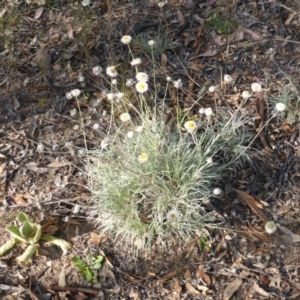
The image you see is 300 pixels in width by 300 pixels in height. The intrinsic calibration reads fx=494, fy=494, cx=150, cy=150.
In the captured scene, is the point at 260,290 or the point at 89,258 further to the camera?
the point at 89,258

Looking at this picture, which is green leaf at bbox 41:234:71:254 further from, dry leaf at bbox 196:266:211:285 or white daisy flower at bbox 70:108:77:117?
white daisy flower at bbox 70:108:77:117

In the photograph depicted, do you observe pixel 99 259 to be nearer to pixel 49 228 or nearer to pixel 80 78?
pixel 49 228

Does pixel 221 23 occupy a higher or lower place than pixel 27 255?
higher

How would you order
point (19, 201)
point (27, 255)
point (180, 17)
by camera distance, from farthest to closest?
point (180, 17), point (19, 201), point (27, 255)

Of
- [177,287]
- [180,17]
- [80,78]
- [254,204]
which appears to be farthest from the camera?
[180,17]

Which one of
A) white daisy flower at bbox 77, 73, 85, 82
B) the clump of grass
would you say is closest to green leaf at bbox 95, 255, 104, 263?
the clump of grass

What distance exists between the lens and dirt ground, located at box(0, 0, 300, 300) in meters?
2.58

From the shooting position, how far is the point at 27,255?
2.64 metres

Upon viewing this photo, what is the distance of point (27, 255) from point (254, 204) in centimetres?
127

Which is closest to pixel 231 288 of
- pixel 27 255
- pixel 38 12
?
pixel 27 255

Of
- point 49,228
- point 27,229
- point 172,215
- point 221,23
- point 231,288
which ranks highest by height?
point 221,23

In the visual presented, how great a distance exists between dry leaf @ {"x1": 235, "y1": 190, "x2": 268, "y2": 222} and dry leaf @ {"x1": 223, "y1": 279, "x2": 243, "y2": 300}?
1.24 feet

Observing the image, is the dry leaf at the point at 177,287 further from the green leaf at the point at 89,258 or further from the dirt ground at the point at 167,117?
the green leaf at the point at 89,258

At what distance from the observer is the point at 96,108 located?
331cm
